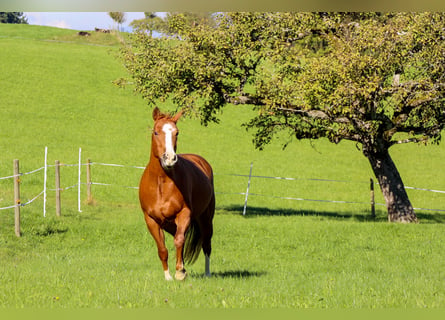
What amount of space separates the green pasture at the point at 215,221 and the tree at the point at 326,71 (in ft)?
10.8

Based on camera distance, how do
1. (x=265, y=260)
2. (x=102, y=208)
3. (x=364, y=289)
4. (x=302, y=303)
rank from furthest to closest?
1. (x=102, y=208)
2. (x=265, y=260)
3. (x=364, y=289)
4. (x=302, y=303)

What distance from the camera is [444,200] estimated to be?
3388cm

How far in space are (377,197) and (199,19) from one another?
1860 centimetres

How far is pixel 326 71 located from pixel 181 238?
10580 millimetres

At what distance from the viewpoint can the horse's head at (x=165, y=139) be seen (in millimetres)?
8359

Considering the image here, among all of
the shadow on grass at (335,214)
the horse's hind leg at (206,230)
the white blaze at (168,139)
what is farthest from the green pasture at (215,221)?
the white blaze at (168,139)

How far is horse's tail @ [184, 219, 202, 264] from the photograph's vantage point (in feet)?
35.7

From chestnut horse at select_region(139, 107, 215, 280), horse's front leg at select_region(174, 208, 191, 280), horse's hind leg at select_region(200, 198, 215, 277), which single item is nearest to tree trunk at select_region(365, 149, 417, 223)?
horse's hind leg at select_region(200, 198, 215, 277)

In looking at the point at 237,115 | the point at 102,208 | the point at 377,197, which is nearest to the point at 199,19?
the point at 102,208

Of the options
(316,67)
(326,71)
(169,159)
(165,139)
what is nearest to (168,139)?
(165,139)

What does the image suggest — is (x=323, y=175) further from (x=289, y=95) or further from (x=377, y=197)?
(x=289, y=95)

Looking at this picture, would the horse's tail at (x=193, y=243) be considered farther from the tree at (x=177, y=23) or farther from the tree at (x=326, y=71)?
the tree at (x=177, y=23)

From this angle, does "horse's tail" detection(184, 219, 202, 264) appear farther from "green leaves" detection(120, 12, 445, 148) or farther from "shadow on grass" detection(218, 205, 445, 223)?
"shadow on grass" detection(218, 205, 445, 223)

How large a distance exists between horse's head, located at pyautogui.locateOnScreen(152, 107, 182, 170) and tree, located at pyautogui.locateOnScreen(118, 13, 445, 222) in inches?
367
